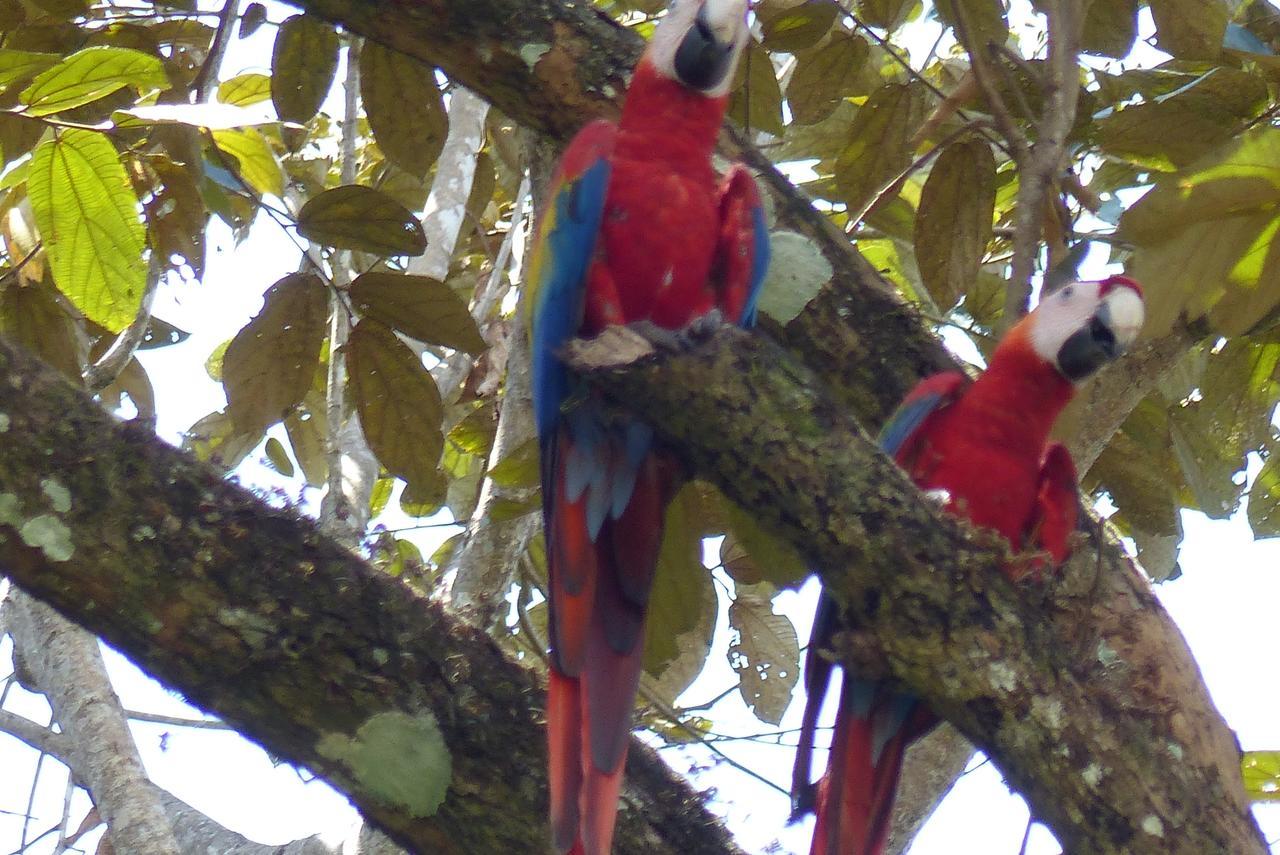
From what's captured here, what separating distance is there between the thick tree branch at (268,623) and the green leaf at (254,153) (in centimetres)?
86

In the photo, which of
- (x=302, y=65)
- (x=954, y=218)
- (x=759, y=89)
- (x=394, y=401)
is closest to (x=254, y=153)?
(x=302, y=65)

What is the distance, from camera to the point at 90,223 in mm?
1923

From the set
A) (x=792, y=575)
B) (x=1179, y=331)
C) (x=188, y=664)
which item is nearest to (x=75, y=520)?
(x=188, y=664)

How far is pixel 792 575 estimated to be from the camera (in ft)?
6.97

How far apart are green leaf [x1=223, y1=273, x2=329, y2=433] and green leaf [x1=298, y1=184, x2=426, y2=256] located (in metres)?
0.11

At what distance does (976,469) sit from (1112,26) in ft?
3.06

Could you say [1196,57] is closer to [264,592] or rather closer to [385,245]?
[385,245]

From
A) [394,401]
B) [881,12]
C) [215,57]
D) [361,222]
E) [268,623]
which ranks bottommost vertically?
[268,623]

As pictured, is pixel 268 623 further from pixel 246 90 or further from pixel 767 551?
pixel 246 90

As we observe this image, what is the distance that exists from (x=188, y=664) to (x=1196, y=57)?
1.88m

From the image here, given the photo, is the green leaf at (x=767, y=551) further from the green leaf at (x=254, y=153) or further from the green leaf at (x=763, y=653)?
the green leaf at (x=254, y=153)

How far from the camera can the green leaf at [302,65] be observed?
7.61 ft

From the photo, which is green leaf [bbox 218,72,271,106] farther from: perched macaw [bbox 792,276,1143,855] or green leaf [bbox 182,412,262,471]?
perched macaw [bbox 792,276,1143,855]

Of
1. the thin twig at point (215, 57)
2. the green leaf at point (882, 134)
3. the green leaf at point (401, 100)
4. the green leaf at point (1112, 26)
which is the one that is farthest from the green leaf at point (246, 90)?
the green leaf at point (1112, 26)
